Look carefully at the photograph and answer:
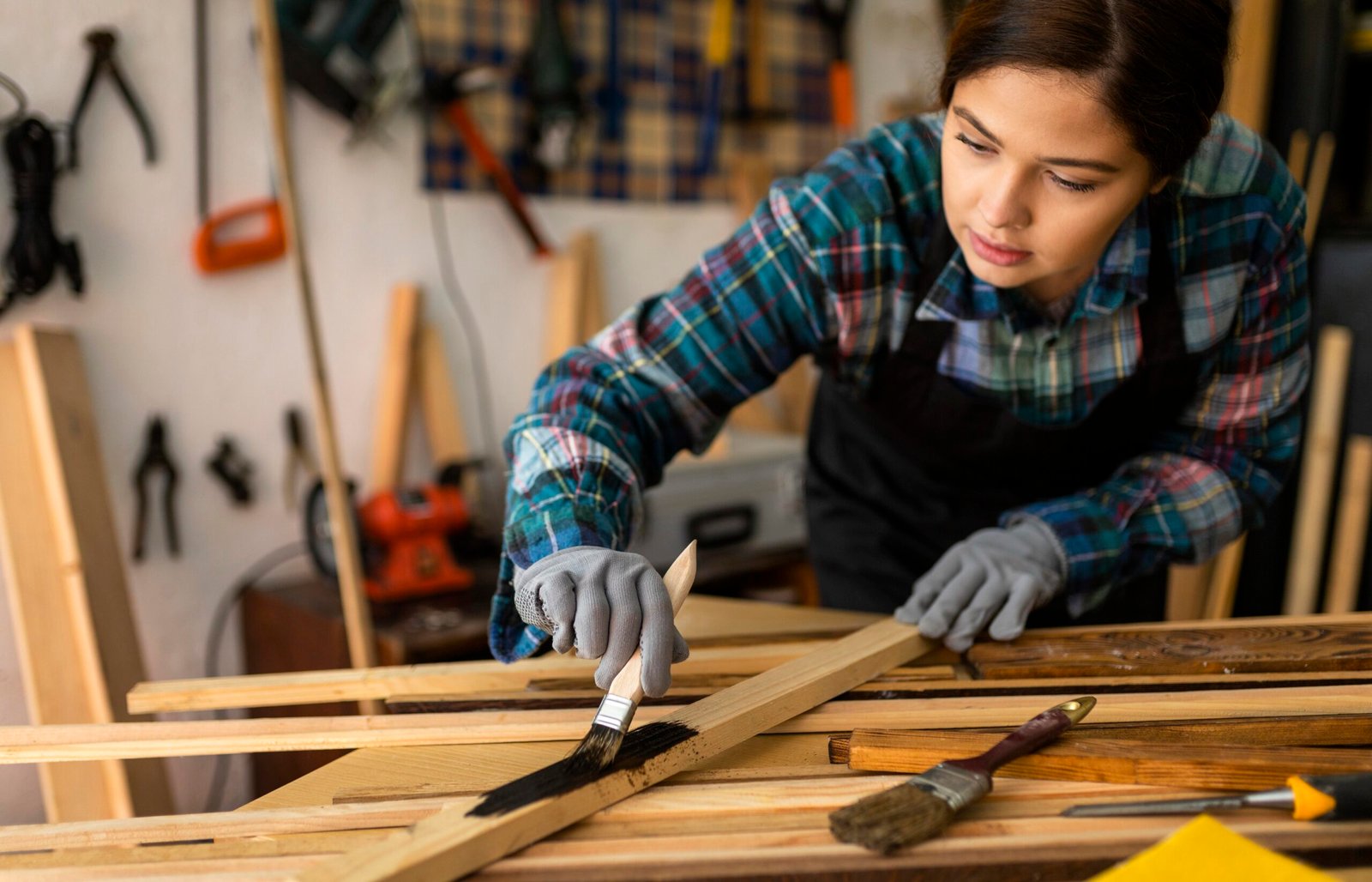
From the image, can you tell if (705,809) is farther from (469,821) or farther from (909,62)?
(909,62)

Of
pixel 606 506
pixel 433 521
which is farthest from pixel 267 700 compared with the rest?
pixel 433 521

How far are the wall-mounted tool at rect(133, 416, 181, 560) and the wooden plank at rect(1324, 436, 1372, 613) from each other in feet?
9.27

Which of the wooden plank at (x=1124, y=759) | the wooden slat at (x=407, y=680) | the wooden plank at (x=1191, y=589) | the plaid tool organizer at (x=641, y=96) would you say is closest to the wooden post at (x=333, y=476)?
the plaid tool organizer at (x=641, y=96)

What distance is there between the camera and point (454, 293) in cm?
279

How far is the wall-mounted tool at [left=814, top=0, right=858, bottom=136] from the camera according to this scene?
11.1 feet

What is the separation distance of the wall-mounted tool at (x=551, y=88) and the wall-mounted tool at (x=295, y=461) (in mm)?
927

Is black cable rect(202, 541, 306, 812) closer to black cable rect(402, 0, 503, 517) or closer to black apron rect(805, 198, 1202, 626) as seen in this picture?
black cable rect(402, 0, 503, 517)

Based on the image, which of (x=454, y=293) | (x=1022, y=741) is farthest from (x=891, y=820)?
(x=454, y=293)

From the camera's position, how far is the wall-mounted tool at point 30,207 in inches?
79.5

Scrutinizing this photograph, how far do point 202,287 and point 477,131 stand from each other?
775mm

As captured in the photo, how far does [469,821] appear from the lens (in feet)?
2.70

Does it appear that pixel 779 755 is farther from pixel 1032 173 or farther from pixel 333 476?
pixel 333 476

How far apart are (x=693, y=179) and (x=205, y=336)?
1.46 m

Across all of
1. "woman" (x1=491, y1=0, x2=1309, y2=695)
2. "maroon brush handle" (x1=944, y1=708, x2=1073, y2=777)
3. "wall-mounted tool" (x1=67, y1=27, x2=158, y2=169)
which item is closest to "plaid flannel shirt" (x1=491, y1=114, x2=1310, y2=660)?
"woman" (x1=491, y1=0, x2=1309, y2=695)
